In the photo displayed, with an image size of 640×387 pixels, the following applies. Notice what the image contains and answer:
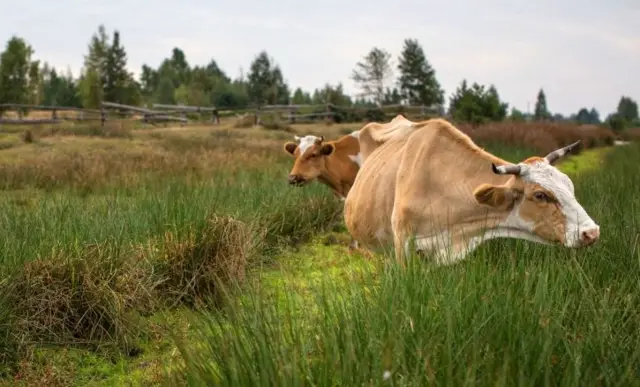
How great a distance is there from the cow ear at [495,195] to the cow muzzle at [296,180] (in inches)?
204

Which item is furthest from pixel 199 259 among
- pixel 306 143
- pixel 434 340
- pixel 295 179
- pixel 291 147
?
pixel 291 147

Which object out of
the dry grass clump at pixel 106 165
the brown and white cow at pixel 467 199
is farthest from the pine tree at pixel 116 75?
the brown and white cow at pixel 467 199

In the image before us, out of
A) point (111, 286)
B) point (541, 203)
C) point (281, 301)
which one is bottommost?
point (281, 301)

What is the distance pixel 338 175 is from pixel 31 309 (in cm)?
546

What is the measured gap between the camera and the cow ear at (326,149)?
29.6 feet

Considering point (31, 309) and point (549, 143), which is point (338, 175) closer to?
point (31, 309)

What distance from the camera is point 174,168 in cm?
1177

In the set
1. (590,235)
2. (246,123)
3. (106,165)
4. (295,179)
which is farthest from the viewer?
(246,123)

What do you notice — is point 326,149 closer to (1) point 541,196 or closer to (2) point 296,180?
(2) point 296,180

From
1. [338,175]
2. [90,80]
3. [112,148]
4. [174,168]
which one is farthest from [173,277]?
[90,80]

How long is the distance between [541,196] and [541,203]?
4 centimetres

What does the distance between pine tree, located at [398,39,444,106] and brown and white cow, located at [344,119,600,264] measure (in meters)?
52.8

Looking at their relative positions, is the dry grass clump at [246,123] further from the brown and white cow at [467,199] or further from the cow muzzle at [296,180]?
the brown and white cow at [467,199]

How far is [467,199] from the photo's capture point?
13.3 feet
